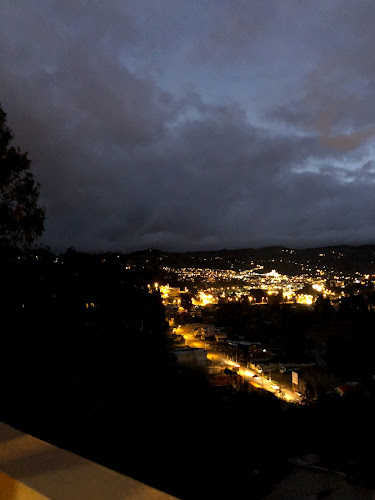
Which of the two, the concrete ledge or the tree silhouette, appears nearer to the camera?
the concrete ledge

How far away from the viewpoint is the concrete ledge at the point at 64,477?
1179 mm

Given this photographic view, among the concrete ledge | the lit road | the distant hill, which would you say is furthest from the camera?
the distant hill

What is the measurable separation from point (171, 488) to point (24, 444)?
273 cm

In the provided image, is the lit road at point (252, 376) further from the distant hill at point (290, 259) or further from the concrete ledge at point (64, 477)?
the distant hill at point (290, 259)

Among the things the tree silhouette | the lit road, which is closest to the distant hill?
the lit road

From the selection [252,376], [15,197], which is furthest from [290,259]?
[15,197]

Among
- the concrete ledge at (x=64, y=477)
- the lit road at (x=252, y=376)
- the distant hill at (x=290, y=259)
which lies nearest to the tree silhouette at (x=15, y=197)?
the concrete ledge at (x=64, y=477)

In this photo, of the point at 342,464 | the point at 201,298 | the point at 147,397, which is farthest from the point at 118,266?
the point at 201,298

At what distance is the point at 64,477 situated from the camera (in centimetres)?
123

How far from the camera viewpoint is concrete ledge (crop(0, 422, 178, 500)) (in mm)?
1179

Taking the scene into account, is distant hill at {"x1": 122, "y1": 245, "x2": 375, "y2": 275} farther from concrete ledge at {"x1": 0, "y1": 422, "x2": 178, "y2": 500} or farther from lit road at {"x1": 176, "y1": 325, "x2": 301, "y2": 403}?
concrete ledge at {"x1": 0, "y1": 422, "x2": 178, "y2": 500}

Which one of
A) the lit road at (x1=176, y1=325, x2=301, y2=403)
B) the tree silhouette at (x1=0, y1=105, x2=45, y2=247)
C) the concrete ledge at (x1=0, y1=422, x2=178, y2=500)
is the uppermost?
the tree silhouette at (x1=0, y1=105, x2=45, y2=247)

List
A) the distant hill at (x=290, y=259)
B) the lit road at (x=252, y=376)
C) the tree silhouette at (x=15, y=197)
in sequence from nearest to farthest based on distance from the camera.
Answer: the tree silhouette at (x=15, y=197) < the lit road at (x=252, y=376) < the distant hill at (x=290, y=259)

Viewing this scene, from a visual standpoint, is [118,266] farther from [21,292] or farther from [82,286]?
[21,292]
